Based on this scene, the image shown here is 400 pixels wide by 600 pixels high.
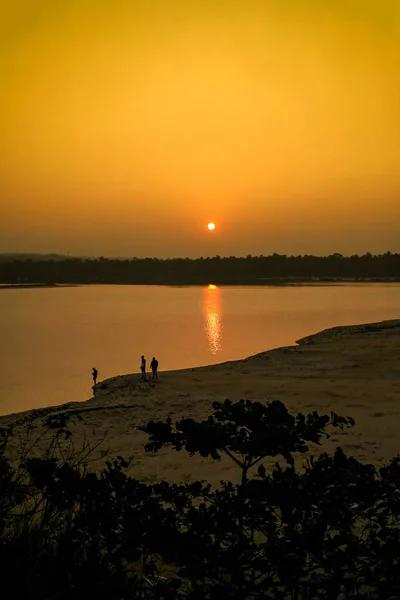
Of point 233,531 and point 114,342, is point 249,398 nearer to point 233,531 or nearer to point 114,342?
point 233,531

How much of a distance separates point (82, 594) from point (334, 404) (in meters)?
10.7

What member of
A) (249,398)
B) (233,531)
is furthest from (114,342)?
(233,531)

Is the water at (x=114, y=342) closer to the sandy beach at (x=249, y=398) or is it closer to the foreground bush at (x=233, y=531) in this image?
the sandy beach at (x=249, y=398)

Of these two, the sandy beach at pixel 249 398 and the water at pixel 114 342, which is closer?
the sandy beach at pixel 249 398

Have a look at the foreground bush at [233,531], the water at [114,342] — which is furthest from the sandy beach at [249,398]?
the water at [114,342]

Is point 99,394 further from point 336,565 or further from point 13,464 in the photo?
point 336,565

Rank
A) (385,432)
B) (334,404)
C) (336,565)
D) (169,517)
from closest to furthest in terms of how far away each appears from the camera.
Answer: (336,565) → (169,517) → (385,432) → (334,404)

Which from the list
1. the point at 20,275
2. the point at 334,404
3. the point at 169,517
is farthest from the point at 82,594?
the point at 20,275

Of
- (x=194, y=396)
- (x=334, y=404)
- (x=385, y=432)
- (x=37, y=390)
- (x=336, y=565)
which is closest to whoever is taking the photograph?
(x=336, y=565)

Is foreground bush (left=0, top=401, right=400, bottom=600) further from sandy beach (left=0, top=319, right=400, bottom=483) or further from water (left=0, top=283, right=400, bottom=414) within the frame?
water (left=0, top=283, right=400, bottom=414)

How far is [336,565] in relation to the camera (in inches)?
102

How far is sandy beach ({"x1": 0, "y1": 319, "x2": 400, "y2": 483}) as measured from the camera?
341 inches

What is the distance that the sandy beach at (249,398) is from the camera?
8656 mm

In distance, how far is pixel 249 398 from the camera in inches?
538
